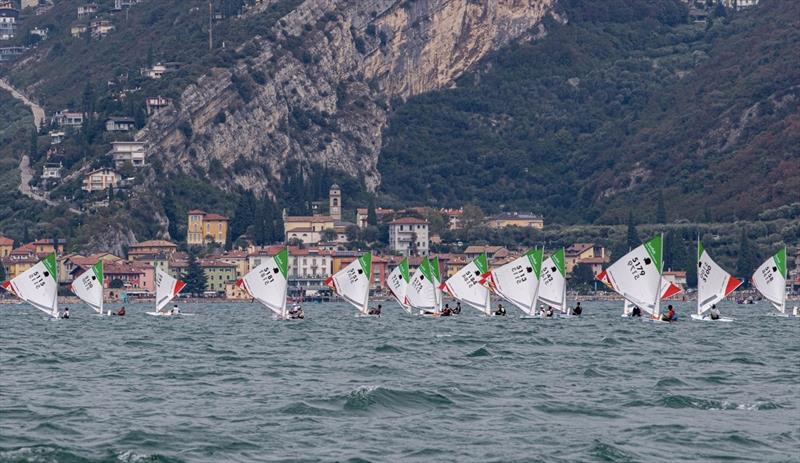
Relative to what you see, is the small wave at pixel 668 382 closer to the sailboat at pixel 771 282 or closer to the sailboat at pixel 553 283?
the sailboat at pixel 553 283

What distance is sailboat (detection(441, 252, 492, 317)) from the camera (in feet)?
390

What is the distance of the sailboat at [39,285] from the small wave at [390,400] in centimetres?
6105

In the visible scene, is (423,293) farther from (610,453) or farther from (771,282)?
(610,453)

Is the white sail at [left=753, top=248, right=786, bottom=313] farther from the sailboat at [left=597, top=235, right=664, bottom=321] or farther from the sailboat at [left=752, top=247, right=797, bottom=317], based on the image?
the sailboat at [left=597, top=235, right=664, bottom=321]

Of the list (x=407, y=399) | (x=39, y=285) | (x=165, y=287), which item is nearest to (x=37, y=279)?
(x=39, y=285)

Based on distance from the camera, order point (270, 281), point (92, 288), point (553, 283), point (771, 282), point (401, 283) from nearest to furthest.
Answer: point (553, 283) → point (270, 281) → point (771, 282) → point (401, 283) → point (92, 288)

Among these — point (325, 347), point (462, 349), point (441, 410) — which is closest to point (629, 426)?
point (441, 410)

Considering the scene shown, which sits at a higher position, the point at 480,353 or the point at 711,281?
the point at 711,281

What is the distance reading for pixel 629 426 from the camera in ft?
171

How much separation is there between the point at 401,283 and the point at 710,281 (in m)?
27.8

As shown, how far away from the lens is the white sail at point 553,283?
112 m

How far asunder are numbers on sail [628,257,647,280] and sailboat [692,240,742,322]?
5.71 meters

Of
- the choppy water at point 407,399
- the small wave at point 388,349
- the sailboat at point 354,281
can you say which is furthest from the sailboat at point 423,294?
the small wave at point 388,349

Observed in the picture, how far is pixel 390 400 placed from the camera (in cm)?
5766
